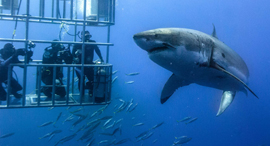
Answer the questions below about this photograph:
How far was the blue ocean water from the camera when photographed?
63.2 feet

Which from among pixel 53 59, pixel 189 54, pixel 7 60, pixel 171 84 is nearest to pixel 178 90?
pixel 171 84

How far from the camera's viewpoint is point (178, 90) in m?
26.2

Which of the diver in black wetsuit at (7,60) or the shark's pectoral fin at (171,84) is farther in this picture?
the shark's pectoral fin at (171,84)

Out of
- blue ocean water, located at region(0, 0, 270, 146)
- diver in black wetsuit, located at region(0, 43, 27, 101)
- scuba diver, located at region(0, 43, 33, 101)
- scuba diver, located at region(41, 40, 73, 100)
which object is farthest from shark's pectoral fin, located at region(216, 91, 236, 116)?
blue ocean water, located at region(0, 0, 270, 146)

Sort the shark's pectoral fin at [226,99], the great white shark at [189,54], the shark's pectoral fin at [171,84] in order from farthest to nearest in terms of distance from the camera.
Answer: the shark's pectoral fin at [226,99]
the shark's pectoral fin at [171,84]
the great white shark at [189,54]

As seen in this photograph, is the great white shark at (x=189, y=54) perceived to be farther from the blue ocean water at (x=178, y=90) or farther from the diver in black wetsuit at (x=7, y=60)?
the blue ocean water at (x=178, y=90)

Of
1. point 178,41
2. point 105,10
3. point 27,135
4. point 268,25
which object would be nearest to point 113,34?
point 27,135

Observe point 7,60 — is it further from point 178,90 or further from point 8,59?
point 178,90

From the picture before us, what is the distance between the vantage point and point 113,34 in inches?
1409

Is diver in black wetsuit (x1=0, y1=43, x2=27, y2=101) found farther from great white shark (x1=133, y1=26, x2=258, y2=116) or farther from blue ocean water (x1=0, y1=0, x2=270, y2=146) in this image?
blue ocean water (x1=0, y1=0, x2=270, y2=146)

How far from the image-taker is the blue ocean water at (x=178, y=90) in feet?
63.2

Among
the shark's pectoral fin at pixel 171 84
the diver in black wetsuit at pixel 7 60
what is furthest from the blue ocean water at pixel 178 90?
the shark's pectoral fin at pixel 171 84

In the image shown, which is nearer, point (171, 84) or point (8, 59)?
point (8, 59)

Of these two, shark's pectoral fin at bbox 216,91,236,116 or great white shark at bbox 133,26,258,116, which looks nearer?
great white shark at bbox 133,26,258,116
